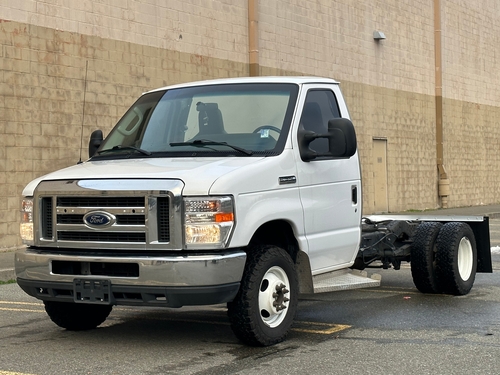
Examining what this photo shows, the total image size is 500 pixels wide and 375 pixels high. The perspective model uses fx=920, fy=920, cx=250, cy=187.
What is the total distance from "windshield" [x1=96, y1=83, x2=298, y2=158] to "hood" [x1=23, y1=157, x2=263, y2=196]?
0.23 meters

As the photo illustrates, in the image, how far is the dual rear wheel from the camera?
400 inches

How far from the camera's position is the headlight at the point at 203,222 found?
22.9 feet

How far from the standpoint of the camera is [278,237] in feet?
26.2

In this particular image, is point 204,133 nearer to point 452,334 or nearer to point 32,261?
point 32,261

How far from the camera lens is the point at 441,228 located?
10.5 metres

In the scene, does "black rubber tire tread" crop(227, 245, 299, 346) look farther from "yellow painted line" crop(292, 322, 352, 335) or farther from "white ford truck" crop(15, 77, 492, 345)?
"yellow painted line" crop(292, 322, 352, 335)

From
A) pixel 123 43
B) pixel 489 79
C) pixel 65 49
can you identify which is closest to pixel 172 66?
pixel 123 43

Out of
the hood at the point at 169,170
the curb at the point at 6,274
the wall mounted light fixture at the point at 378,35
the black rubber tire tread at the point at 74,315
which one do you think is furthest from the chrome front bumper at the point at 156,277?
the wall mounted light fixture at the point at 378,35

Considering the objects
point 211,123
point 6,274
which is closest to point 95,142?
point 211,123

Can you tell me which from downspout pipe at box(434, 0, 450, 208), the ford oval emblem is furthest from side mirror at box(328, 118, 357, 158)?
downspout pipe at box(434, 0, 450, 208)

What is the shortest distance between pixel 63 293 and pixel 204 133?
187 cm

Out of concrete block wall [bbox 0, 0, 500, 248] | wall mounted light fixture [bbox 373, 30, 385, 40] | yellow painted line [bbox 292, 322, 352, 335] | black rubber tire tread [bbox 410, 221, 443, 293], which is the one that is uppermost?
wall mounted light fixture [bbox 373, 30, 385, 40]

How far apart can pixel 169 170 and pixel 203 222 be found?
0.56m

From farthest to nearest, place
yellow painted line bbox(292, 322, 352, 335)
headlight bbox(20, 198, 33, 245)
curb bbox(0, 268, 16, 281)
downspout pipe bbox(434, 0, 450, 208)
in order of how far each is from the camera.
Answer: downspout pipe bbox(434, 0, 450, 208), curb bbox(0, 268, 16, 281), yellow painted line bbox(292, 322, 352, 335), headlight bbox(20, 198, 33, 245)
